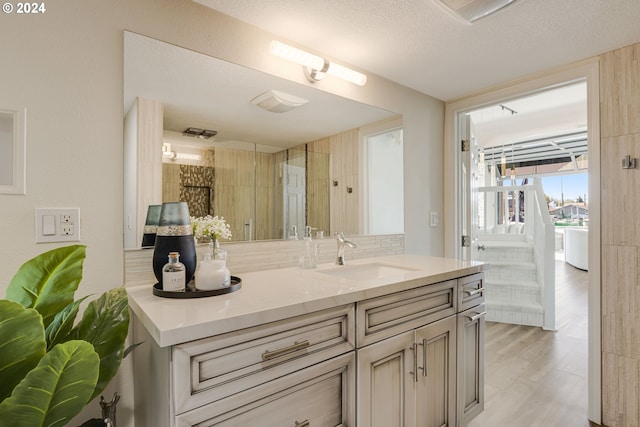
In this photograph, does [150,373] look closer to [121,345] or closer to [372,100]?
[121,345]

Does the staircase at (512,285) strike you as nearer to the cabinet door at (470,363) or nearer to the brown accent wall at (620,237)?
the brown accent wall at (620,237)

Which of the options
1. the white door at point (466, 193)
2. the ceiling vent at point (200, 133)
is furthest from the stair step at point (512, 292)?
A: the ceiling vent at point (200, 133)

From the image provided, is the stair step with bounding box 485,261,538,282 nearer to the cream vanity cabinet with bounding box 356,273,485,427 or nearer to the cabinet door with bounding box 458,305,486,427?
the cabinet door with bounding box 458,305,486,427

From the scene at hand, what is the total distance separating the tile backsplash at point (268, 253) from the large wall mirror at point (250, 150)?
44mm

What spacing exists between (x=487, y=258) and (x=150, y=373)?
13.2 ft

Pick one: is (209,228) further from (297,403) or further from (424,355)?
(424,355)

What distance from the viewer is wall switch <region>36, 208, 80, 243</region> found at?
1083mm

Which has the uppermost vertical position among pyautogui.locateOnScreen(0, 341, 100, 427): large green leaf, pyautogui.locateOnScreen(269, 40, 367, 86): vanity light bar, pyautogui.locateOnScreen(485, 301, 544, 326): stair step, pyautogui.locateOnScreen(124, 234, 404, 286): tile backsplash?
pyautogui.locateOnScreen(269, 40, 367, 86): vanity light bar

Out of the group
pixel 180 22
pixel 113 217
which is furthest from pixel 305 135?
pixel 113 217

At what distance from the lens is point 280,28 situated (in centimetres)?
157

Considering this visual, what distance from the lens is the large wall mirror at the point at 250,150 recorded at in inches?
50.9

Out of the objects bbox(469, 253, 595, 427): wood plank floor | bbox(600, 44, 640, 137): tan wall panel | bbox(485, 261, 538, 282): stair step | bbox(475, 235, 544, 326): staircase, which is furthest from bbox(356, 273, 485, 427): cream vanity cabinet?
bbox(485, 261, 538, 282): stair step

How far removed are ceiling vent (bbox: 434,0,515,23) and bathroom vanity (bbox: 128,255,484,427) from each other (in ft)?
3.86

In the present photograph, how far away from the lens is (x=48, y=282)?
0.82 meters
